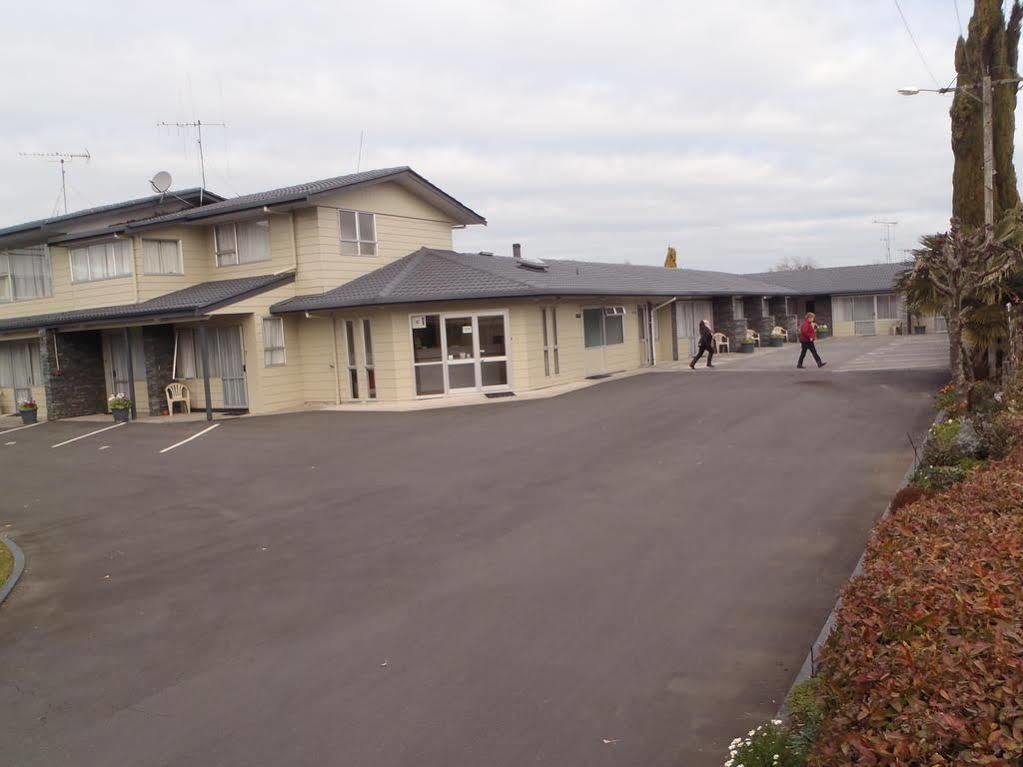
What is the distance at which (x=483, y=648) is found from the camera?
6.26 metres

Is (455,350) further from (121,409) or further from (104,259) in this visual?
(104,259)

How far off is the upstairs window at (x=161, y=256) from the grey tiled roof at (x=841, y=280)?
104 ft

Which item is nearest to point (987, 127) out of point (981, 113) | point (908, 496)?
point (981, 113)

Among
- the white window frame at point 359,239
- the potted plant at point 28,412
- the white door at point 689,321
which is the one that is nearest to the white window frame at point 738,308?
the white door at point 689,321

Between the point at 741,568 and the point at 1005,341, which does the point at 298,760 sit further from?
the point at 1005,341

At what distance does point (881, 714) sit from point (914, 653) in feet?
1.09

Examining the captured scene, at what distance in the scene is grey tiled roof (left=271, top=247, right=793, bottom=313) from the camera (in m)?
21.1

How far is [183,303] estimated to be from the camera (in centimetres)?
→ 2164

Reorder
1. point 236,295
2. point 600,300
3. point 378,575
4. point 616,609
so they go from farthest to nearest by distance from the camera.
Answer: point 600,300 < point 236,295 < point 378,575 < point 616,609

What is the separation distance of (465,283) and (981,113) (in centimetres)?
1195

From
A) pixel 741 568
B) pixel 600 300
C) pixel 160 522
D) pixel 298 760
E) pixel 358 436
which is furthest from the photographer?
pixel 600 300

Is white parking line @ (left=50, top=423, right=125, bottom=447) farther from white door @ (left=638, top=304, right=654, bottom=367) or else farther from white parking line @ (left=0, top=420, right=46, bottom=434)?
white door @ (left=638, top=304, right=654, bottom=367)

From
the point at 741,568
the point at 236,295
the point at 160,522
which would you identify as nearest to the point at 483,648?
the point at 741,568

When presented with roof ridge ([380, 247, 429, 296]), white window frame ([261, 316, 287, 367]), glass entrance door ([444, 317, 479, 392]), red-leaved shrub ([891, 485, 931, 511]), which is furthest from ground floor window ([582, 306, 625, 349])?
red-leaved shrub ([891, 485, 931, 511])
